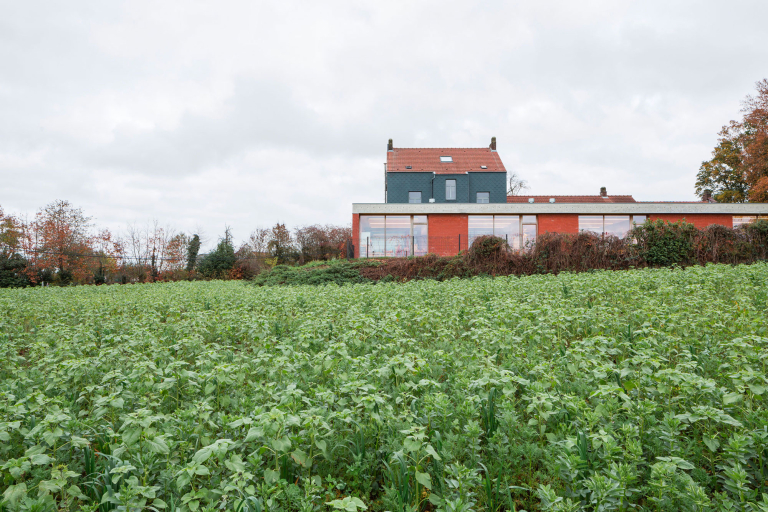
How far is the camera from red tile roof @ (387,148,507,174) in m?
29.4

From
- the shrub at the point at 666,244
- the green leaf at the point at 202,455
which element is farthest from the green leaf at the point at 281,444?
the shrub at the point at 666,244

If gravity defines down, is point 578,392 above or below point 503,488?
above

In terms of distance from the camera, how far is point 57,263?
19.4 metres

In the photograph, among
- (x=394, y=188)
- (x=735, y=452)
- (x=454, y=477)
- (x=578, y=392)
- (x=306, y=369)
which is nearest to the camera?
(x=735, y=452)

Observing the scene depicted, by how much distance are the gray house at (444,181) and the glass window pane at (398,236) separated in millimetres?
6389

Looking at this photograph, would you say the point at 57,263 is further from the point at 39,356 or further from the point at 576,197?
the point at 576,197

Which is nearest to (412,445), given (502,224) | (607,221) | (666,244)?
(666,244)

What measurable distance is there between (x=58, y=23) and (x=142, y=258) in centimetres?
1710

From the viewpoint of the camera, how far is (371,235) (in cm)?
2242

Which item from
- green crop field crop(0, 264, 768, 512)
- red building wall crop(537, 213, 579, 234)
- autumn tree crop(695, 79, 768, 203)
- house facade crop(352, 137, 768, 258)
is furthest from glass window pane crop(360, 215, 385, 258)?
autumn tree crop(695, 79, 768, 203)

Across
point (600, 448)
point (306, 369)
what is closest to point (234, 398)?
point (306, 369)

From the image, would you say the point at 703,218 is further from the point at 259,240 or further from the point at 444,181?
the point at 259,240

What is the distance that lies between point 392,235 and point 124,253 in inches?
660

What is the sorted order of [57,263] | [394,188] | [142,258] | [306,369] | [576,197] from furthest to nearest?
[576,197], [394,188], [142,258], [57,263], [306,369]
